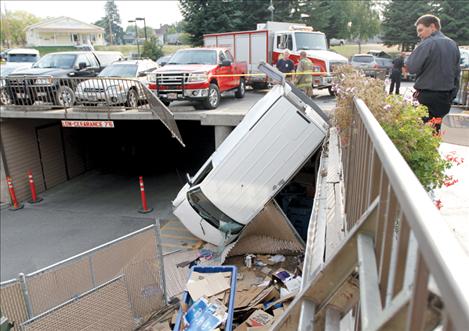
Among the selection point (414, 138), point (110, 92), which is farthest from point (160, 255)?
point (110, 92)

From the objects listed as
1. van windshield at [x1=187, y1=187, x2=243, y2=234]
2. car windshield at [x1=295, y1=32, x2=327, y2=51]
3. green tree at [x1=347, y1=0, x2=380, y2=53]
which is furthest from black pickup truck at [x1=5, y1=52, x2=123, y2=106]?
green tree at [x1=347, y1=0, x2=380, y2=53]

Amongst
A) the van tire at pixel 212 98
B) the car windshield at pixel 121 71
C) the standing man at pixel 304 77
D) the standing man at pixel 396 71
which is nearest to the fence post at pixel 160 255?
the van tire at pixel 212 98

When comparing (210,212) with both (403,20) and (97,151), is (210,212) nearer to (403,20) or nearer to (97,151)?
(97,151)

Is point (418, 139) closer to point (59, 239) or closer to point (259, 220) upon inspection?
point (259, 220)

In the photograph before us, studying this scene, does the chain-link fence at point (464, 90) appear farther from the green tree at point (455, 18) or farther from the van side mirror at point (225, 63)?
the green tree at point (455, 18)

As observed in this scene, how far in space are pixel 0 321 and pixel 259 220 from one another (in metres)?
5.16

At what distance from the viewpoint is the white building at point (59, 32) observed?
70.4 m

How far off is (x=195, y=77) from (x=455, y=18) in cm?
3299

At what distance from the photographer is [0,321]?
191 inches

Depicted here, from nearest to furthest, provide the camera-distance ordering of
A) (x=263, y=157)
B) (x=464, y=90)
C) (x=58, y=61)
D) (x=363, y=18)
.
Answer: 1. (x=263, y=157)
2. (x=58, y=61)
3. (x=464, y=90)
4. (x=363, y=18)

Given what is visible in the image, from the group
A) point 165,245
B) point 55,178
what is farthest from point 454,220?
point 55,178

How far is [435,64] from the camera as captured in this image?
5.35m

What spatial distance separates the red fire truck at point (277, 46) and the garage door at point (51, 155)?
897 cm

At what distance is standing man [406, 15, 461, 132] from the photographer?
5266 millimetres
